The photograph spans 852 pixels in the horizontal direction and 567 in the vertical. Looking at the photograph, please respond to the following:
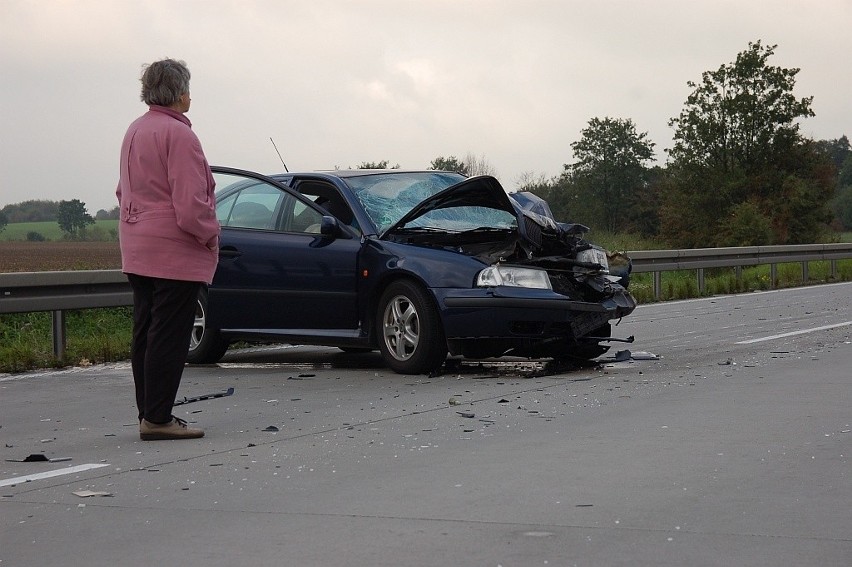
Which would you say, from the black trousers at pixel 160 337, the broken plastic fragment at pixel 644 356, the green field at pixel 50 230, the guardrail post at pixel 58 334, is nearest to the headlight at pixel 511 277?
the broken plastic fragment at pixel 644 356

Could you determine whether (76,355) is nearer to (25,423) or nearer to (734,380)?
(25,423)

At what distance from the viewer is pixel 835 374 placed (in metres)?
10.2

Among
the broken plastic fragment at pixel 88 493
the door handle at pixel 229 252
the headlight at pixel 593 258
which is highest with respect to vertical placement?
the door handle at pixel 229 252

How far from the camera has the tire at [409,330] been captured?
10484mm

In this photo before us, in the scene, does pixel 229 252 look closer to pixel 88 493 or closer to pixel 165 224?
pixel 165 224

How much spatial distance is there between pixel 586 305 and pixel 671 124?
256ft

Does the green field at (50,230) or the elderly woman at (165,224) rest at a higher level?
the green field at (50,230)

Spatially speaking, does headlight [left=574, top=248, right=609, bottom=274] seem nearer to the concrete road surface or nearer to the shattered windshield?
the shattered windshield

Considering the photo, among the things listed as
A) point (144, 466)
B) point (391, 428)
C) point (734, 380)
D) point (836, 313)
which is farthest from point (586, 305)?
point (836, 313)

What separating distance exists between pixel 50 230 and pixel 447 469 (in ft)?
165

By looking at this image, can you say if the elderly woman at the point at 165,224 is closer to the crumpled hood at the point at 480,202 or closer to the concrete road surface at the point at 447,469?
the concrete road surface at the point at 447,469

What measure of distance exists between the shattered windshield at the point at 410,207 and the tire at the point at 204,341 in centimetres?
160

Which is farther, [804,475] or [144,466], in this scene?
[144,466]

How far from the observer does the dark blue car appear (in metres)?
Answer: 10.4
